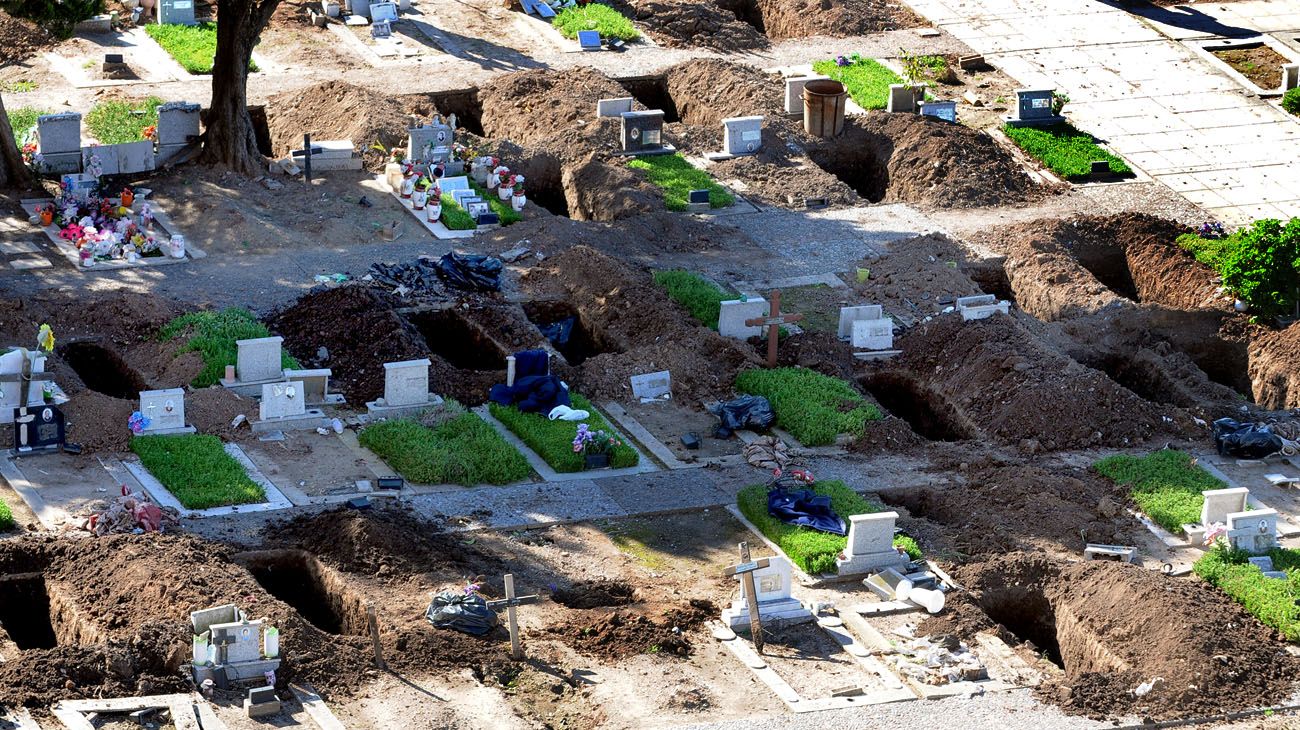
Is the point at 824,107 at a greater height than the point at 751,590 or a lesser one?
greater

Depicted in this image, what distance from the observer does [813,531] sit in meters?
28.5

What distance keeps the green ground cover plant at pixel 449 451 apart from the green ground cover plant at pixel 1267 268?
39.0 ft

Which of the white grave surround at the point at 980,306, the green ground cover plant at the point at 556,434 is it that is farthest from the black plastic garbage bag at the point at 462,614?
the white grave surround at the point at 980,306

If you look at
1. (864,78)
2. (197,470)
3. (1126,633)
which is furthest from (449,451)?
(864,78)

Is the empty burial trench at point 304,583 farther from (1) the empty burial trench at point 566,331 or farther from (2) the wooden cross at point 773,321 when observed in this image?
(2) the wooden cross at point 773,321

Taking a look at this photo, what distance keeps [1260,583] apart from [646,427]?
27.5 ft

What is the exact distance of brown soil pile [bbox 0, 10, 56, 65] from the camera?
45.9 meters

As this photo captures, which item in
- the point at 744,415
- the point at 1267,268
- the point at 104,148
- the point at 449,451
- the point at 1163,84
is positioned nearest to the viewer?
the point at 449,451

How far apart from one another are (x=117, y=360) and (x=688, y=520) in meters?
8.58

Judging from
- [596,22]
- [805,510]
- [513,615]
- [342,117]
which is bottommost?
[805,510]

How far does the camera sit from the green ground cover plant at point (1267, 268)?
3538 cm

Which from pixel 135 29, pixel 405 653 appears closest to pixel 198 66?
pixel 135 29

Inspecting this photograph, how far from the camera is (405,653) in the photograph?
2497cm

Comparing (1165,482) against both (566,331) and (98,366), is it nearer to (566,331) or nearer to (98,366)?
(566,331)
